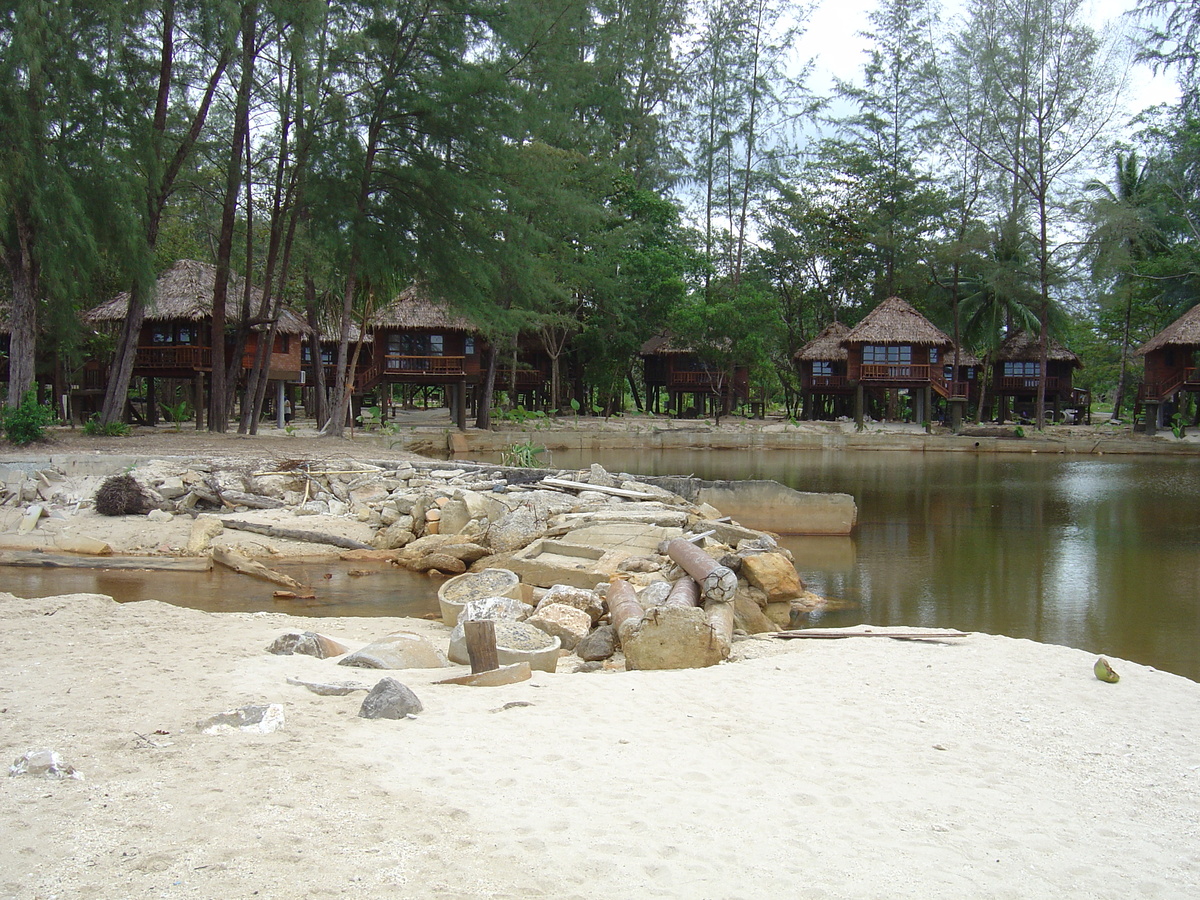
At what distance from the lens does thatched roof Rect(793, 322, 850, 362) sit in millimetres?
42500

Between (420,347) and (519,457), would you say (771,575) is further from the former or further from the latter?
(420,347)

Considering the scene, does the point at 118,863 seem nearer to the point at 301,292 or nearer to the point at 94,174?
the point at 94,174

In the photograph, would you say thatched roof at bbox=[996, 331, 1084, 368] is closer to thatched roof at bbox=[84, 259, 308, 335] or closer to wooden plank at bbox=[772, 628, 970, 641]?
thatched roof at bbox=[84, 259, 308, 335]

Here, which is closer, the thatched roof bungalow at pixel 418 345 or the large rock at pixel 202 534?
the large rock at pixel 202 534

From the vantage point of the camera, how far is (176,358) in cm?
2873

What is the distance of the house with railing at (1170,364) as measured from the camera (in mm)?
36375

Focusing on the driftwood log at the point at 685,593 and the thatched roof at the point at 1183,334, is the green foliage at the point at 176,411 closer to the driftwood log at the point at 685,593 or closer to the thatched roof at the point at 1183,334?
the driftwood log at the point at 685,593

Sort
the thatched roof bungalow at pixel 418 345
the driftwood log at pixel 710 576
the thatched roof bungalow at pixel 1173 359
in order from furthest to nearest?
the thatched roof bungalow at pixel 1173 359, the thatched roof bungalow at pixel 418 345, the driftwood log at pixel 710 576

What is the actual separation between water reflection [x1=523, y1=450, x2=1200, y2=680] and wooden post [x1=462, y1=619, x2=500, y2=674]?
5747 millimetres

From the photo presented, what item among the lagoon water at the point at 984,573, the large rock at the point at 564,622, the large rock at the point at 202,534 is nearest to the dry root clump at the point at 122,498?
the large rock at the point at 202,534

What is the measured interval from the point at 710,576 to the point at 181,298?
2443 cm

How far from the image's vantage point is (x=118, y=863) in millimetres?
3275

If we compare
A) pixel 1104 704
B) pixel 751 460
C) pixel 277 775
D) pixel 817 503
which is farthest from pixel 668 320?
pixel 277 775

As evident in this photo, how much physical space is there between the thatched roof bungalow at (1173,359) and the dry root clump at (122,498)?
122ft
